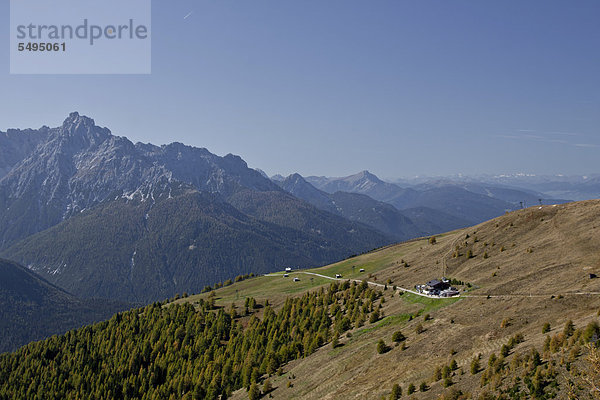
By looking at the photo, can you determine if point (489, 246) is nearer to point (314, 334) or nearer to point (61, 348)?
point (314, 334)

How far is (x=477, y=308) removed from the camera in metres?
71.5

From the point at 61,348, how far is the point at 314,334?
140321 mm

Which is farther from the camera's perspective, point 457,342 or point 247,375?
point 247,375

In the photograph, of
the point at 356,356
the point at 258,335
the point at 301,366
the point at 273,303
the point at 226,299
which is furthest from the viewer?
the point at 226,299

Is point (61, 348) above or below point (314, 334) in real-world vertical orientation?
below

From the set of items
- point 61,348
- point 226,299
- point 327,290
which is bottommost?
point 61,348

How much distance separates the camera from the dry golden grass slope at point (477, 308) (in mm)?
Answer: 57688

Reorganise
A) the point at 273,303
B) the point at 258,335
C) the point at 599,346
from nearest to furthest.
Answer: the point at 599,346
the point at 258,335
the point at 273,303

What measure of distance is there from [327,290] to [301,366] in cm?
5152

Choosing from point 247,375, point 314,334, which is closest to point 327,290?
point 314,334

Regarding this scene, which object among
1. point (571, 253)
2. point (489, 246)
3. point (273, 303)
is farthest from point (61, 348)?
point (571, 253)

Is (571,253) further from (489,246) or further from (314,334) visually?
(314,334)

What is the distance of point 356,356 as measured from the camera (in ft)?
236

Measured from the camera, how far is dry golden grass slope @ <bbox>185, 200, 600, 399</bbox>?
189 feet
